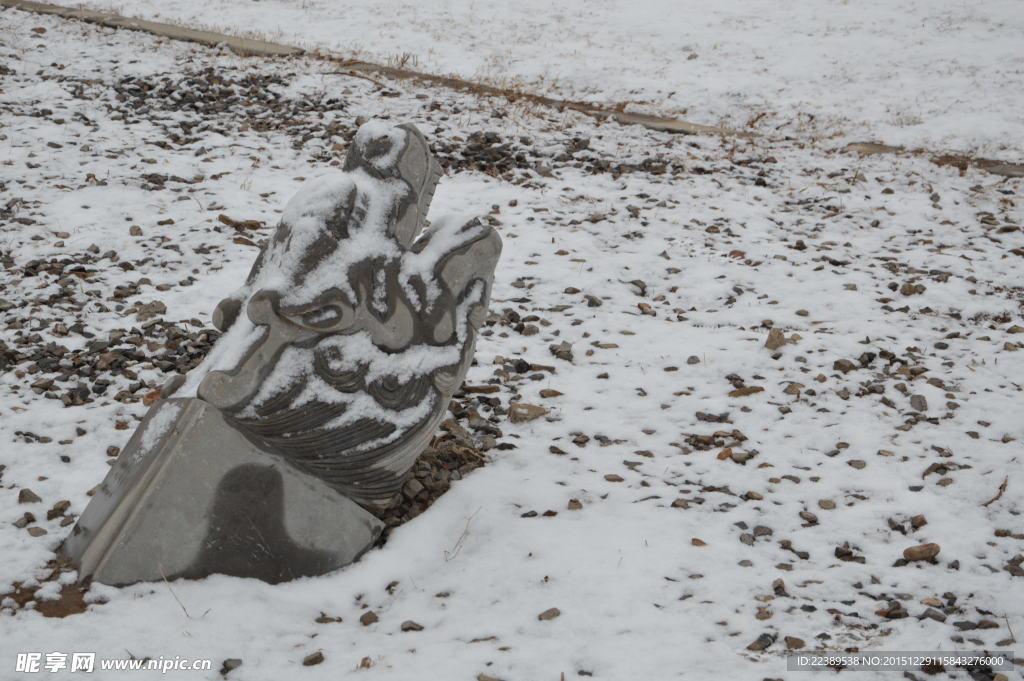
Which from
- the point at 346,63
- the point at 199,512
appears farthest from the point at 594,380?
the point at 346,63

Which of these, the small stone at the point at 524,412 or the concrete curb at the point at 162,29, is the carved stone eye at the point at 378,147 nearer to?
the small stone at the point at 524,412

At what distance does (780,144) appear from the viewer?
818cm

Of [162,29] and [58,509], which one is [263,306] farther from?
[162,29]

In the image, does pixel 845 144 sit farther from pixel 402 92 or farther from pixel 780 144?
pixel 402 92

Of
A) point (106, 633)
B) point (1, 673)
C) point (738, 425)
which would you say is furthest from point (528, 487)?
point (1, 673)

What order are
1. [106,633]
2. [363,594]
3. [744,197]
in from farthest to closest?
1. [744,197]
2. [363,594]
3. [106,633]

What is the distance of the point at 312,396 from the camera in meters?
3.15

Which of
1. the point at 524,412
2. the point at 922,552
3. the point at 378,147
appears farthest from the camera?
the point at 524,412

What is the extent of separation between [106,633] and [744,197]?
5.63 metres

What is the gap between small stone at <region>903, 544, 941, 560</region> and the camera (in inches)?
130

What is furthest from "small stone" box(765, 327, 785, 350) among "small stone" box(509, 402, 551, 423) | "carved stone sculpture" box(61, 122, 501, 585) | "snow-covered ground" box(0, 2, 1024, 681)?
"carved stone sculpture" box(61, 122, 501, 585)

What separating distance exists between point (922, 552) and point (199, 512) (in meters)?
2.69

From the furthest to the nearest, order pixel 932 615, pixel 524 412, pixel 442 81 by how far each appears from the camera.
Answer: pixel 442 81 → pixel 524 412 → pixel 932 615

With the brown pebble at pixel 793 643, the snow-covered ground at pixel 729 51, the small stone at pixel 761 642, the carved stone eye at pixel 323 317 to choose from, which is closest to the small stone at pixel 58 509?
the carved stone eye at pixel 323 317
